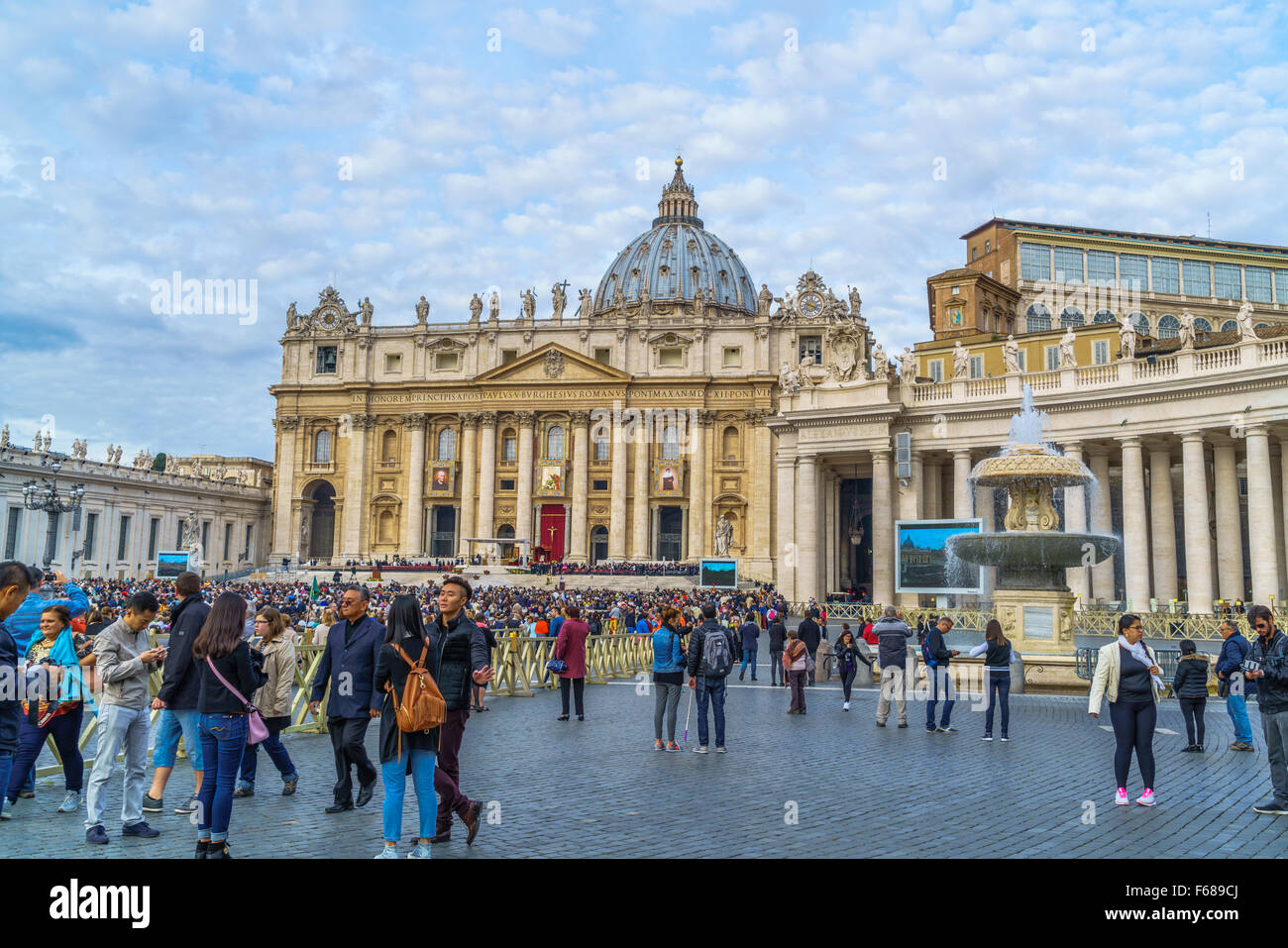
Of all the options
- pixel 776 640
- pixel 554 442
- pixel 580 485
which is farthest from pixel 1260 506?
pixel 554 442

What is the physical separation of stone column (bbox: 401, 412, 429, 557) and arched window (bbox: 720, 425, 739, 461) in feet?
68.6

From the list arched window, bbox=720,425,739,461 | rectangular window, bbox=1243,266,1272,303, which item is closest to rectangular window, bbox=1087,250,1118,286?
rectangular window, bbox=1243,266,1272,303

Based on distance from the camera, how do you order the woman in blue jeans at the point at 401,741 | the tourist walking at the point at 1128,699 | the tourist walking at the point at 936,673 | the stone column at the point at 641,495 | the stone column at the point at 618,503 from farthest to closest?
the stone column at the point at 641,495
the stone column at the point at 618,503
the tourist walking at the point at 936,673
the tourist walking at the point at 1128,699
the woman in blue jeans at the point at 401,741

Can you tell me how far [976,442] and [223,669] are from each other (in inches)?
1163

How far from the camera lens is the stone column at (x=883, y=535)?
3309 centimetres

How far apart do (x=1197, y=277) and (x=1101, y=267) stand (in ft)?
18.3

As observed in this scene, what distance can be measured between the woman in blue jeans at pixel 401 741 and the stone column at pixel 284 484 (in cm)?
6776

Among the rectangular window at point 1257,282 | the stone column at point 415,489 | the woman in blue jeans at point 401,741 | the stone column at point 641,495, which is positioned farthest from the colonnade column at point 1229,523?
the stone column at point 415,489

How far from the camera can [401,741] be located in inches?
242

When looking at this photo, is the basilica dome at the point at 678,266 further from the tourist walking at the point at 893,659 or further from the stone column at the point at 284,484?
the tourist walking at the point at 893,659

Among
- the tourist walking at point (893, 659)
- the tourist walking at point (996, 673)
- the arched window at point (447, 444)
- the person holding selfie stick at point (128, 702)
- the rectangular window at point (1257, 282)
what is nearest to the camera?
the person holding selfie stick at point (128, 702)

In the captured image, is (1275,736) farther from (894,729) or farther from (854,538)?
(854,538)
